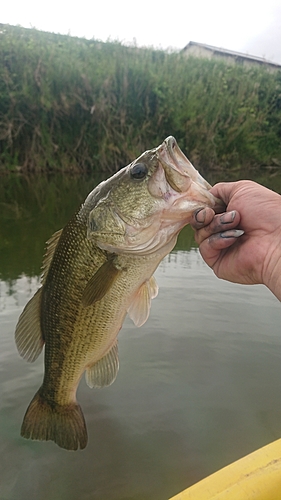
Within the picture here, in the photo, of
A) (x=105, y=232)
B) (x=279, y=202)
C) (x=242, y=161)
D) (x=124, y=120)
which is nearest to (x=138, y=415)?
(x=105, y=232)

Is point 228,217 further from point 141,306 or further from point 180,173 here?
point 141,306

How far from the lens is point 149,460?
2137mm

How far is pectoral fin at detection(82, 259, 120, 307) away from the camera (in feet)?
5.35

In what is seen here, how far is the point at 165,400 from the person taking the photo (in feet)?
8.38

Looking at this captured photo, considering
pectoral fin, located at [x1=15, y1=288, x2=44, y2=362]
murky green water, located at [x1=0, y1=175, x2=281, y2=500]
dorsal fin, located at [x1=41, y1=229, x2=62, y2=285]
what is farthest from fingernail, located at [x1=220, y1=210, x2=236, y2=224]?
murky green water, located at [x1=0, y1=175, x2=281, y2=500]

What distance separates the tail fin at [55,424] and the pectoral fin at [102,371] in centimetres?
14

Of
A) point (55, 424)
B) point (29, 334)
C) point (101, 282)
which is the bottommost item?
point (55, 424)

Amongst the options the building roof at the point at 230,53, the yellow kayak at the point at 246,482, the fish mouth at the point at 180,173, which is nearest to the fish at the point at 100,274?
the fish mouth at the point at 180,173

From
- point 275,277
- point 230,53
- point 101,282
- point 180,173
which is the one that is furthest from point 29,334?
point 230,53

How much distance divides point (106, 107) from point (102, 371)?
11384 millimetres

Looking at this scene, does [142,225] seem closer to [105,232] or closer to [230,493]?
[105,232]

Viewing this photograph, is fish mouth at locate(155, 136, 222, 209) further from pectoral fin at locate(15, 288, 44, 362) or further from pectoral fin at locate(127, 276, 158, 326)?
pectoral fin at locate(15, 288, 44, 362)

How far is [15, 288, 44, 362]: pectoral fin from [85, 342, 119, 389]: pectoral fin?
27 cm

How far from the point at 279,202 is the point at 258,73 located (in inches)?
723
